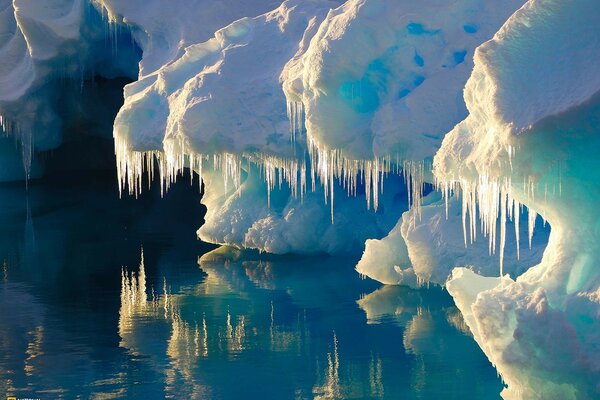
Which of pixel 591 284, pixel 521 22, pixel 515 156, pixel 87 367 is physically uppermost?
pixel 521 22

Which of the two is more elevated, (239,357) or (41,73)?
(41,73)

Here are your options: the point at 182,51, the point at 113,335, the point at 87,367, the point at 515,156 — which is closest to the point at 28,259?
the point at 182,51

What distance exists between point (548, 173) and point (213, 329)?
502cm

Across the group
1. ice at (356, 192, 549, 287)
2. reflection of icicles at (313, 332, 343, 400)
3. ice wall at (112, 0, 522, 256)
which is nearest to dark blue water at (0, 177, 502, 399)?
reflection of icicles at (313, 332, 343, 400)

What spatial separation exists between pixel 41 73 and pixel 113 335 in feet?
34.5

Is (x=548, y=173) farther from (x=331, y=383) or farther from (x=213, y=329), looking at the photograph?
(x=213, y=329)

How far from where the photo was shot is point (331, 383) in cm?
956

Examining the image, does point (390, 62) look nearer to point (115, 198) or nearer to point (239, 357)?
point (239, 357)

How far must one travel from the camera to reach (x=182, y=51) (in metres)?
16.8

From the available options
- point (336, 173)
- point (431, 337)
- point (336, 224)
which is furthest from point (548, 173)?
point (336, 224)

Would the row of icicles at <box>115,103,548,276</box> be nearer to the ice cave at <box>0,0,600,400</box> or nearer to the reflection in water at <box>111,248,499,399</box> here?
the ice cave at <box>0,0,600,400</box>

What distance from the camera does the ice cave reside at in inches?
298

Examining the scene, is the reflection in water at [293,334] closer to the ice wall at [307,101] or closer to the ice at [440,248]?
the ice at [440,248]

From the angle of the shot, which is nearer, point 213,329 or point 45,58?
point 213,329
